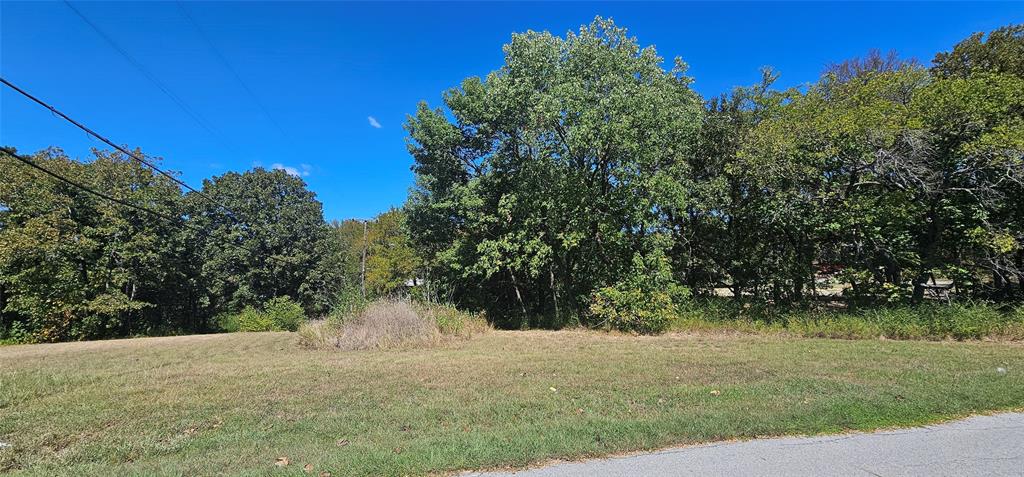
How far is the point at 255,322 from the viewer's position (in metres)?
30.7

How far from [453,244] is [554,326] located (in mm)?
5252

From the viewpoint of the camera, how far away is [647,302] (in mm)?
14328

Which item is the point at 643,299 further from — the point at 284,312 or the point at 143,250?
the point at 143,250

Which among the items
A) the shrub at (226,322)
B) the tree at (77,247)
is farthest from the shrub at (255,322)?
the tree at (77,247)

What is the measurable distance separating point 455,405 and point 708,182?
14049 millimetres

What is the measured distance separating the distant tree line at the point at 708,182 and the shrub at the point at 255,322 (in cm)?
1568

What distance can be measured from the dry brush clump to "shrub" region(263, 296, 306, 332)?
18.0 meters

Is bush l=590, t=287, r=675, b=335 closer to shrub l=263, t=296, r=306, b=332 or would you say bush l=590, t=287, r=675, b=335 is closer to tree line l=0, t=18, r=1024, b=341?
tree line l=0, t=18, r=1024, b=341

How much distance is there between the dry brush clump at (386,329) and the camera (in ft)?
38.8

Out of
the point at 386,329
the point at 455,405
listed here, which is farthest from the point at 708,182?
the point at 455,405

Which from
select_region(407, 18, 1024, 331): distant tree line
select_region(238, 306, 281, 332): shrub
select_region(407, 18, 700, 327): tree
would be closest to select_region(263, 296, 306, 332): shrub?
select_region(238, 306, 281, 332): shrub

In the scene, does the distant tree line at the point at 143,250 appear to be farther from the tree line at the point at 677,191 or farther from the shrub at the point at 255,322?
the shrub at the point at 255,322

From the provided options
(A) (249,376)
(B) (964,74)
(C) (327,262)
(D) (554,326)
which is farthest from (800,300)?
(C) (327,262)

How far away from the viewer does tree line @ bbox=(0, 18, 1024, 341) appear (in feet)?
40.1
